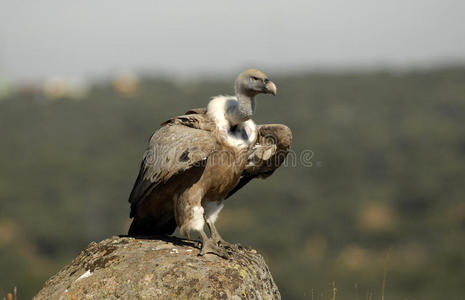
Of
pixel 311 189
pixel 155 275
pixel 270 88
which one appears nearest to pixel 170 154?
pixel 270 88

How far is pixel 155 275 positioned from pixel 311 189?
44606 mm

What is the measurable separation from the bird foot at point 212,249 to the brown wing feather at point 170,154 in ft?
2.87

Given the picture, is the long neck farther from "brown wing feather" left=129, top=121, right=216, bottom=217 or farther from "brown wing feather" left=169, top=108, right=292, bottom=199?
"brown wing feather" left=169, top=108, right=292, bottom=199

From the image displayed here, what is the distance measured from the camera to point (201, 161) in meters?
7.19

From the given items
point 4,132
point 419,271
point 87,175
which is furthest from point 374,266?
point 4,132

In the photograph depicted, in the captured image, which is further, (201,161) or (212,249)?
(201,161)

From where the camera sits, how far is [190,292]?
6.13 meters

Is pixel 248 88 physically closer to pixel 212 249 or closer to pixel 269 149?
pixel 269 149

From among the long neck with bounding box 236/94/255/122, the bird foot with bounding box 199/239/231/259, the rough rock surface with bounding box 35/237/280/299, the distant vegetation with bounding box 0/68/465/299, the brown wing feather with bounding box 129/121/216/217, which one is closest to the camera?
the rough rock surface with bounding box 35/237/280/299

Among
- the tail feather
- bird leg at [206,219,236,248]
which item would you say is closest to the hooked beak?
bird leg at [206,219,236,248]

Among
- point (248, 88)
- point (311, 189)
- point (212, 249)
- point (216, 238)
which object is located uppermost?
point (248, 88)

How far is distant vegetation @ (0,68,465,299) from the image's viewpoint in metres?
35.5

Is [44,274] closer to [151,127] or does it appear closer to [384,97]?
[151,127]

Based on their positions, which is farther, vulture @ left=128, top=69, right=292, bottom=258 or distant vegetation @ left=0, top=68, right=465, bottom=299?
distant vegetation @ left=0, top=68, right=465, bottom=299
